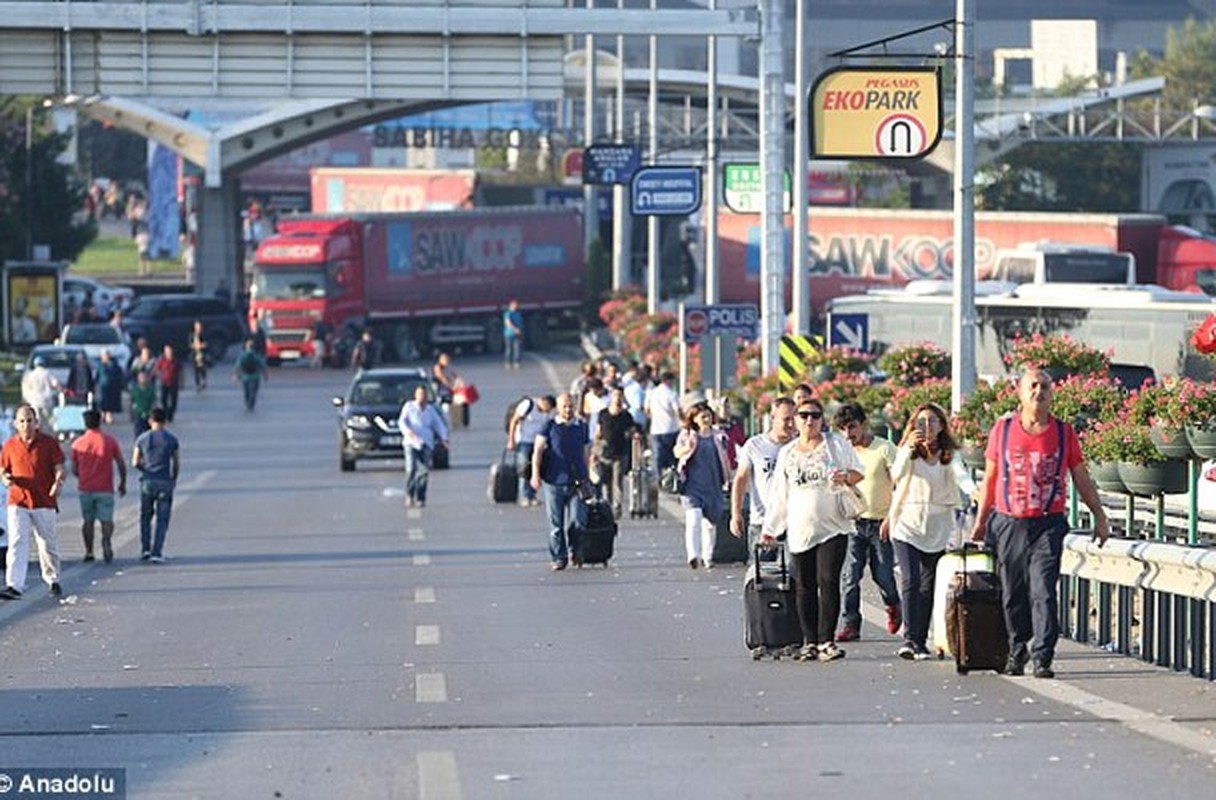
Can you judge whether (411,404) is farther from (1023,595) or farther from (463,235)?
(463,235)

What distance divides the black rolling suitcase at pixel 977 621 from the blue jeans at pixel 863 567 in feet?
7.28

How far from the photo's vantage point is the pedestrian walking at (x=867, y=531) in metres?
18.1

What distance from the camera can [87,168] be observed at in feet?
528

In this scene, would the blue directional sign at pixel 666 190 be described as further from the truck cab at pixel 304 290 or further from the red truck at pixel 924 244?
the truck cab at pixel 304 290

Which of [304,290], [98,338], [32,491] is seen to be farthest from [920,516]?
[304,290]

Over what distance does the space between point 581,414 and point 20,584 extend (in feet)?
42.5

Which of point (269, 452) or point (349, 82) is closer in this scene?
point (349, 82)

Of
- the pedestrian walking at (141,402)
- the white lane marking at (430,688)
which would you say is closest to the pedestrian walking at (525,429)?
the pedestrian walking at (141,402)

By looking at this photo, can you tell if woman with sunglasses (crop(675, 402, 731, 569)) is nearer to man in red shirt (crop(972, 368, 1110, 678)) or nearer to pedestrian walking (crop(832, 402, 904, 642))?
pedestrian walking (crop(832, 402, 904, 642))

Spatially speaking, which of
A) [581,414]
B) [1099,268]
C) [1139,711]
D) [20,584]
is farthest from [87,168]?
[1139,711]

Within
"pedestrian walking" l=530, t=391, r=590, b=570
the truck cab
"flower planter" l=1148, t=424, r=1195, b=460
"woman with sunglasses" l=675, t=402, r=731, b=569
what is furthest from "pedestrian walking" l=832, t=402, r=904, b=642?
the truck cab

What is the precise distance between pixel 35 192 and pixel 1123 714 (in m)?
70.9

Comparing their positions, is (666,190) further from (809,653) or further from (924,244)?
(809,653)

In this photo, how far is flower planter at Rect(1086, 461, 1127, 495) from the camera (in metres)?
18.9
